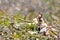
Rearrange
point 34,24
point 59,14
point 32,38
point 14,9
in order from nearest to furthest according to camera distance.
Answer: point 32,38 → point 34,24 → point 14,9 → point 59,14

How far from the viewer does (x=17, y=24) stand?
6.07 metres

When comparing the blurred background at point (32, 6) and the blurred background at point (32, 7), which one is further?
the blurred background at point (32, 6)

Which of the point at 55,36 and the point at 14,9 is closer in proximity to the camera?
the point at 55,36

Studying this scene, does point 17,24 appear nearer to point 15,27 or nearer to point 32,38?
point 15,27

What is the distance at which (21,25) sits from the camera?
606cm

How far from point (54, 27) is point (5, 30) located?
47.4 inches

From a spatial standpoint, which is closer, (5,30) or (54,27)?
(5,30)

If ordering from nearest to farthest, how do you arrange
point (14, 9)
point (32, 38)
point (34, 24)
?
point (32, 38) < point (34, 24) < point (14, 9)

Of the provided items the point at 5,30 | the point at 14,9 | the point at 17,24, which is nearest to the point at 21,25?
the point at 17,24

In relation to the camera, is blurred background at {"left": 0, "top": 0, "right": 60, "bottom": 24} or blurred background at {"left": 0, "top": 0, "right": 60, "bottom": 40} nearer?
blurred background at {"left": 0, "top": 0, "right": 60, "bottom": 40}

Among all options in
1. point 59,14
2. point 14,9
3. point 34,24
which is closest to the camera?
point 34,24

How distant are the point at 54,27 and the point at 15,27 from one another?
0.94 meters

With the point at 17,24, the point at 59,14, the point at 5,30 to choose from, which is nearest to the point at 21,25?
the point at 17,24

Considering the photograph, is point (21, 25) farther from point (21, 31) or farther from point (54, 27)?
point (54, 27)
